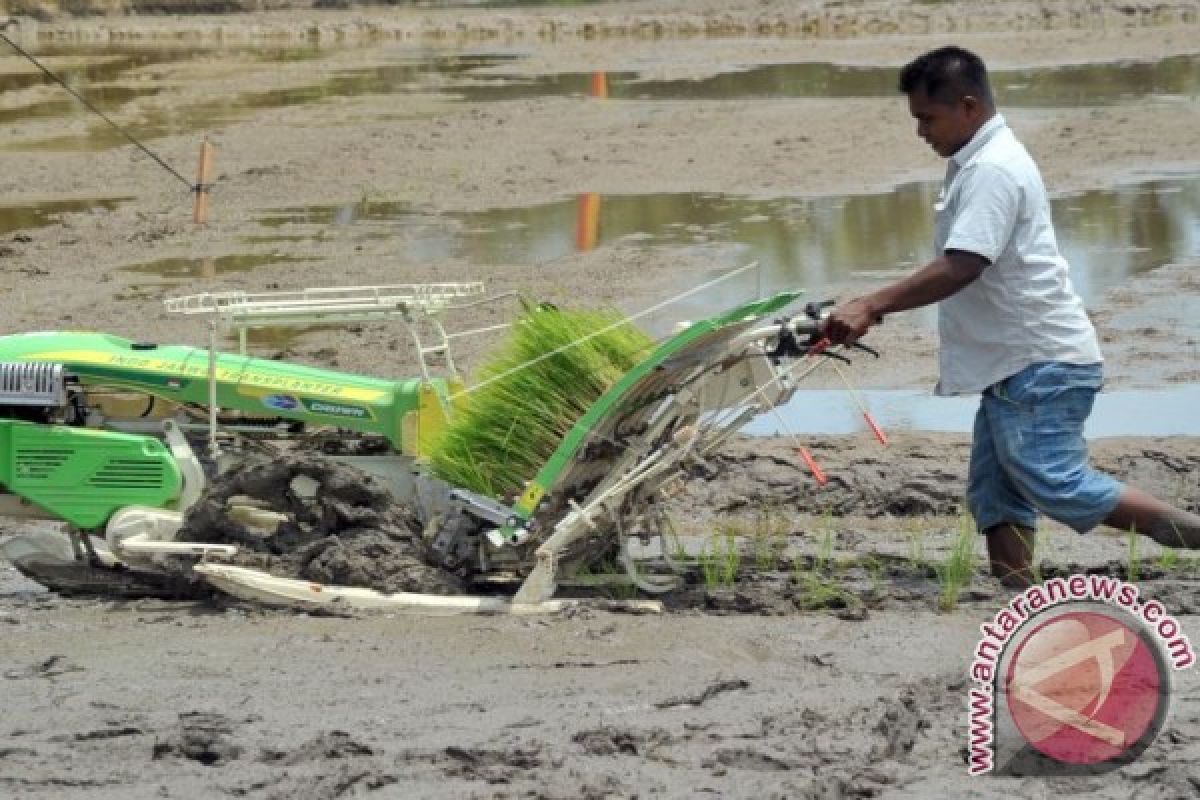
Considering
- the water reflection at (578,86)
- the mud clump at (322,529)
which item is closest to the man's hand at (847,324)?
the mud clump at (322,529)

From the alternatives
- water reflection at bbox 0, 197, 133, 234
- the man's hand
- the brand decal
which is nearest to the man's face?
the man's hand

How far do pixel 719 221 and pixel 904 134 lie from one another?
4152 mm

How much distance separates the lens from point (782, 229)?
42.7ft

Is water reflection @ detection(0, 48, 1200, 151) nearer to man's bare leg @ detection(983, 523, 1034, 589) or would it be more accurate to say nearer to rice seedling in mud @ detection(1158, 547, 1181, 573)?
rice seedling in mud @ detection(1158, 547, 1181, 573)

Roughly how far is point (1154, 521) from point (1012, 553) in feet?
1.44

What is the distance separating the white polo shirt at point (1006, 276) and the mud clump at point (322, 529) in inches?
66.6

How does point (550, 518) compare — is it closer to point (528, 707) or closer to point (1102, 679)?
point (528, 707)

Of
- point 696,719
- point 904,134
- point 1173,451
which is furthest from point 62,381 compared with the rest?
point 904,134

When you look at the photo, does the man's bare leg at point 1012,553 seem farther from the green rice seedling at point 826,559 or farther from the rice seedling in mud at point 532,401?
the rice seedling in mud at point 532,401

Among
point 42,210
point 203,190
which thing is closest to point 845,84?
point 203,190

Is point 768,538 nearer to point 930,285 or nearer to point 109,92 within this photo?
point 930,285

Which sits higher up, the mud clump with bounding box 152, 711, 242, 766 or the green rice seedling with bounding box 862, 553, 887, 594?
the mud clump with bounding box 152, 711, 242, 766

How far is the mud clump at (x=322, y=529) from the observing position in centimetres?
588

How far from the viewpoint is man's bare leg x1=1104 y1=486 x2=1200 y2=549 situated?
18.9 ft
